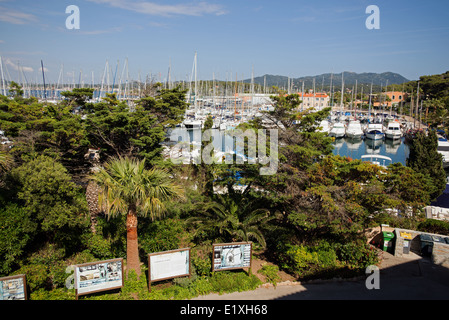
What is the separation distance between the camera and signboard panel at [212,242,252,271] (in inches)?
387

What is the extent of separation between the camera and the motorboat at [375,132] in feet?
172

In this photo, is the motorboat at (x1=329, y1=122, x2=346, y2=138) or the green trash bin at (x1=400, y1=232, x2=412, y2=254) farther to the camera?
the motorboat at (x1=329, y1=122, x2=346, y2=138)

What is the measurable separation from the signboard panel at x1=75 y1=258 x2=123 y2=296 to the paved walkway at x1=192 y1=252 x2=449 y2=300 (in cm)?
239

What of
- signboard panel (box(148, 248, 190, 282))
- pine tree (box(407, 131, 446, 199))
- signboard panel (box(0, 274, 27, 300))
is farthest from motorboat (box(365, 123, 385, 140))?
signboard panel (box(0, 274, 27, 300))

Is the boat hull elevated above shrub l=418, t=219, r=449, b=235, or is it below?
above

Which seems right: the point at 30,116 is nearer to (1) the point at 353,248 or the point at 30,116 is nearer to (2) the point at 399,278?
(1) the point at 353,248

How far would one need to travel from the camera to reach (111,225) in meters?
11.0

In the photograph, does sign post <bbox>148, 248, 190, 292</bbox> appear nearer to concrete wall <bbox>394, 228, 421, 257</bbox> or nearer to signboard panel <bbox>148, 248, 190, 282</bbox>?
signboard panel <bbox>148, 248, 190, 282</bbox>

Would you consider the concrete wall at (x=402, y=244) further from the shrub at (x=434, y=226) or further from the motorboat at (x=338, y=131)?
the motorboat at (x=338, y=131)

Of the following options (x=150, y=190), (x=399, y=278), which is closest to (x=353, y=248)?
(x=399, y=278)

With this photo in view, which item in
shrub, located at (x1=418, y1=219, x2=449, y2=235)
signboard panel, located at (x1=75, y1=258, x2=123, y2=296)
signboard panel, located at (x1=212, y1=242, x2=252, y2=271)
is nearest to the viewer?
signboard panel, located at (x1=75, y1=258, x2=123, y2=296)

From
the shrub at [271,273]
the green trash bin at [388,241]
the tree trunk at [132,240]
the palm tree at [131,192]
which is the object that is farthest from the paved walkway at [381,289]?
the palm tree at [131,192]

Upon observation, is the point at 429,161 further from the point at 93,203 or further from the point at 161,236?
the point at 93,203

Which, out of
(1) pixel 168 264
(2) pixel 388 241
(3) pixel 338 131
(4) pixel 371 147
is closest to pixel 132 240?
(1) pixel 168 264
